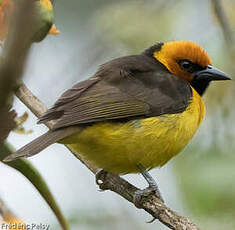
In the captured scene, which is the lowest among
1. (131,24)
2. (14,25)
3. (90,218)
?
(90,218)

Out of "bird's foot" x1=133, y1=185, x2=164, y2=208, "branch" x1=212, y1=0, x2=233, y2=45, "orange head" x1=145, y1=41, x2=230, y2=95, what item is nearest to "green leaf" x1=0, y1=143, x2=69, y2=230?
"bird's foot" x1=133, y1=185, x2=164, y2=208

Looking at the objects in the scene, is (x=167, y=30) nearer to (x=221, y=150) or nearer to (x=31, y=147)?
(x=221, y=150)

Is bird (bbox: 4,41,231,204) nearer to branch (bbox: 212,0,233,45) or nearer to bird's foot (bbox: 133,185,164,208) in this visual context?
bird's foot (bbox: 133,185,164,208)

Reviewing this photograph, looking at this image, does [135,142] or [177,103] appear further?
[177,103]

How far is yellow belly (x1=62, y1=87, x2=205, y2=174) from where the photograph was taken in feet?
9.37

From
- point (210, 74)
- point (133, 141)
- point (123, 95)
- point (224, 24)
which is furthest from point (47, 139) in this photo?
point (210, 74)

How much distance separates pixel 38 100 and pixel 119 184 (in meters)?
0.77

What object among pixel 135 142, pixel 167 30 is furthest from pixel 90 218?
pixel 167 30

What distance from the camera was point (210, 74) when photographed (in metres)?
3.80

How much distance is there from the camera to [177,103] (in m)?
3.41

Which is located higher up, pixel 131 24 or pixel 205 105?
pixel 131 24

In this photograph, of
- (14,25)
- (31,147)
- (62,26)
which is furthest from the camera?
(62,26)

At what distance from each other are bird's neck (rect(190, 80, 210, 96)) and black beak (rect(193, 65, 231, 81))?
0.12 feet

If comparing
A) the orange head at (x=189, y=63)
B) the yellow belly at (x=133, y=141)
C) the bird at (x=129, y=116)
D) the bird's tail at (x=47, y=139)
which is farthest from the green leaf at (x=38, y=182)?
the orange head at (x=189, y=63)
